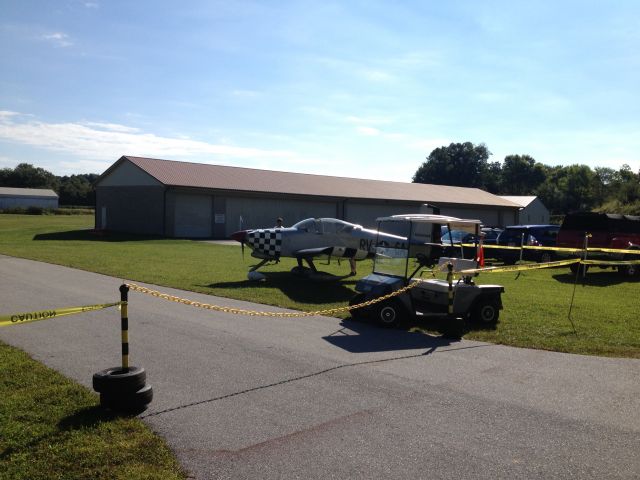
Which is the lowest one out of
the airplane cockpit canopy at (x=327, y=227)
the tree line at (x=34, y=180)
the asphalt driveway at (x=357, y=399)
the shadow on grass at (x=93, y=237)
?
the shadow on grass at (x=93, y=237)

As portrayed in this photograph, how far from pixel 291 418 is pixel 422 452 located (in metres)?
1.37

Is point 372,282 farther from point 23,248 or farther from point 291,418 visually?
point 23,248

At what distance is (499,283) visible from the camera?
1748cm

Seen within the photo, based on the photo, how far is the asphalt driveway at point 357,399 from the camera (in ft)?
14.6

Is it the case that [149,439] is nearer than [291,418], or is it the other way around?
[149,439]

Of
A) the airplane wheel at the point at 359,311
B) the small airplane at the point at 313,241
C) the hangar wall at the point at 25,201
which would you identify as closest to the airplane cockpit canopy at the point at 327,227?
the small airplane at the point at 313,241

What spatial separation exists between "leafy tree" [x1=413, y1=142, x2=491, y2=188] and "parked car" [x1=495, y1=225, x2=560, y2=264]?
319 ft

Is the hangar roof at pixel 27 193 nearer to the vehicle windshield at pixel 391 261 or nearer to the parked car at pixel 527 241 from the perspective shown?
the parked car at pixel 527 241

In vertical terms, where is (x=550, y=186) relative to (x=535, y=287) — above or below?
above

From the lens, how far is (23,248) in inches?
1110

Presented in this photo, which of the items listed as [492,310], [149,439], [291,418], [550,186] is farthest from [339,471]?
[550,186]

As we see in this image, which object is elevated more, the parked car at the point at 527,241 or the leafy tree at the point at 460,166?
the leafy tree at the point at 460,166

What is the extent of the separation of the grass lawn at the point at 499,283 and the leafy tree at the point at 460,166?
103032 millimetres

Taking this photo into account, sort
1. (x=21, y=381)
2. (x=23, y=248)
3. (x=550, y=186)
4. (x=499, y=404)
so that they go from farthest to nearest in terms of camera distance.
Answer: (x=550, y=186) → (x=23, y=248) → (x=21, y=381) → (x=499, y=404)
